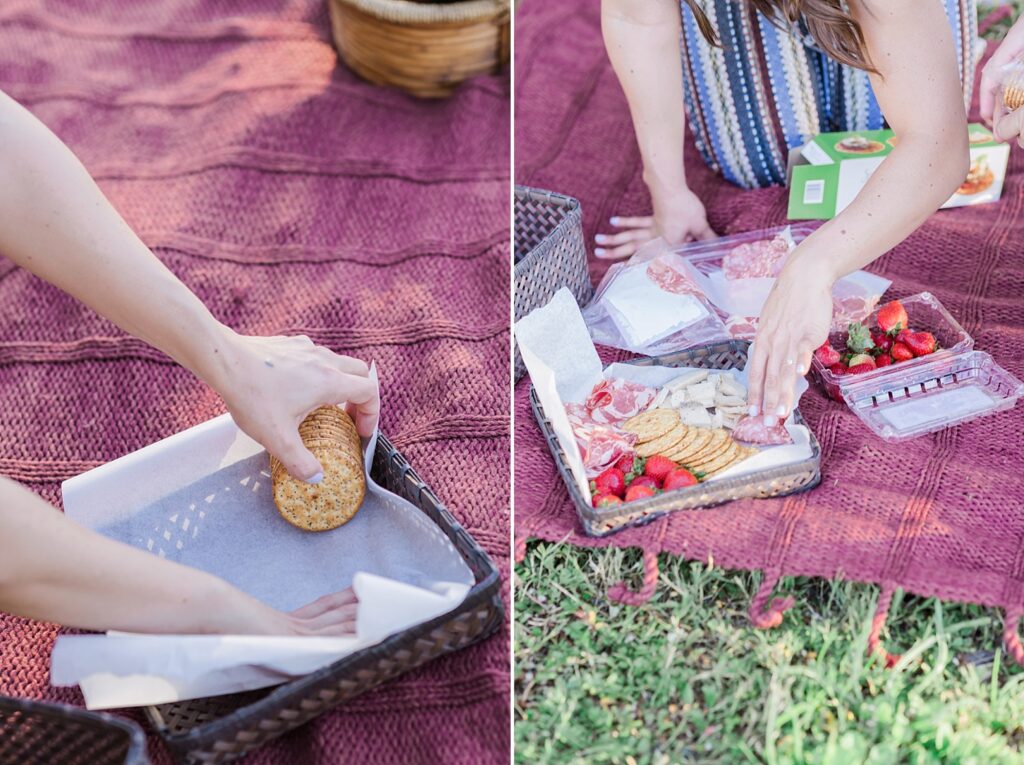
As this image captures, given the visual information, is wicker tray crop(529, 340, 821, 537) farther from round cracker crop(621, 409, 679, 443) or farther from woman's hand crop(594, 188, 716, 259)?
woman's hand crop(594, 188, 716, 259)

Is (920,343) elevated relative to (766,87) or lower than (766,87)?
lower

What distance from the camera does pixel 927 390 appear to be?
140 cm

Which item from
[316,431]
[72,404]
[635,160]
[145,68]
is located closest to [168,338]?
[316,431]

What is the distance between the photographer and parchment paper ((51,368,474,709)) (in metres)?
1.02

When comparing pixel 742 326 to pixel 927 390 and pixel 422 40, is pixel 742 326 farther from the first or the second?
pixel 422 40

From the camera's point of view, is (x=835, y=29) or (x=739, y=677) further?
(x=835, y=29)

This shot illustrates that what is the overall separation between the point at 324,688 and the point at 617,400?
20.9 inches

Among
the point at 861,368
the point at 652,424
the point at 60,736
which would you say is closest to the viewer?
the point at 60,736

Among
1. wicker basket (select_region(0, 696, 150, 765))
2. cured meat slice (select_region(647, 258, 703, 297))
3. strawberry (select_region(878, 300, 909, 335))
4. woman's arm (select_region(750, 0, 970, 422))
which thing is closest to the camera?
wicker basket (select_region(0, 696, 150, 765))

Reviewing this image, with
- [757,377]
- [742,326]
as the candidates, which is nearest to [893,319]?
[742,326]

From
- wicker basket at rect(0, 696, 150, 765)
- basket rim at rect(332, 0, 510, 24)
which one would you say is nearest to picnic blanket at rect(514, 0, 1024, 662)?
wicker basket at rect(0, 696, 150, 765)

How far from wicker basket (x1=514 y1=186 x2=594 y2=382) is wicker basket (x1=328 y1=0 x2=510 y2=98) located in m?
0.56

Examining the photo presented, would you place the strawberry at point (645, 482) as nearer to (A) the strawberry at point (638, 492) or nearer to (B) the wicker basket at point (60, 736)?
(A) the strawberry at point (638, 492)

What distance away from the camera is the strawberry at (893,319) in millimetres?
1468
